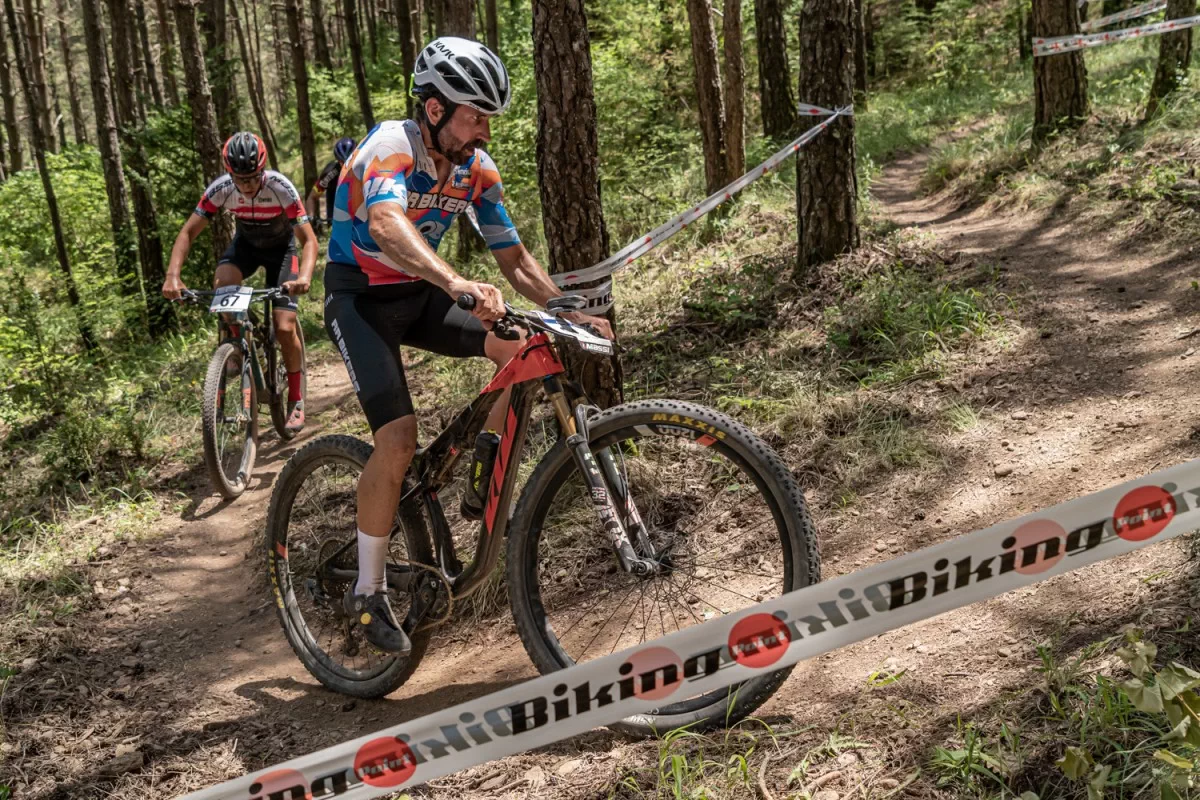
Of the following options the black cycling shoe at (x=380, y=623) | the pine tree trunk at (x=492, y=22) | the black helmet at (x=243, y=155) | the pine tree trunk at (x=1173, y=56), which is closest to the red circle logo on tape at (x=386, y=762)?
the black cycling shoe at (x=380, y=623)

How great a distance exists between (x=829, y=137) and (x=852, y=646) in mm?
4489

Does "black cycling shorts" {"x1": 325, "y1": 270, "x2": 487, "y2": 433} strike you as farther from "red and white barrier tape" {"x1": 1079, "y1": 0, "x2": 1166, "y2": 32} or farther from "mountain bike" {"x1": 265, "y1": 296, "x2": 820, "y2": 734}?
"red and white barrier tape" {"x1": 1079, "y1": 0, "x2": 1166, "y2": 32}

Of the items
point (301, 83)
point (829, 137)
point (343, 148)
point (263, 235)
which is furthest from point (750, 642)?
point (301, 83)

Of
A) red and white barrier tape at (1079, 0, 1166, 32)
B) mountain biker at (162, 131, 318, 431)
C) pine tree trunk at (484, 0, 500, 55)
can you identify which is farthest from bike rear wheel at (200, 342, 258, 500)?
pine tree trunk at (484, 0, 500, 55)

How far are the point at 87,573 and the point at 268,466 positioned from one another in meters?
1.93

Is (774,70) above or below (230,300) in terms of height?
above

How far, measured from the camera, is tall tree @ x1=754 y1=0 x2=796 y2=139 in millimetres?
14812

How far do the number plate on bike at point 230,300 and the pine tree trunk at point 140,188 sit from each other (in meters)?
7.51

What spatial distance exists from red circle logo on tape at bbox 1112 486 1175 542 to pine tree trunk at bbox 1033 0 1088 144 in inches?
334

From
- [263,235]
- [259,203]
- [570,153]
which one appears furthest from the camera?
[263,235]

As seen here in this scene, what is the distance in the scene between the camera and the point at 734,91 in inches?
421

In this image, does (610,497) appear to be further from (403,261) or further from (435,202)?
(435,202)

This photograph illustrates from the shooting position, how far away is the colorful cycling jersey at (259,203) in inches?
299

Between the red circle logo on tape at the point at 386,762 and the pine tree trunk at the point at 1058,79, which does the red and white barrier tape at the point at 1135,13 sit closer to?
the pine tree trunk at the point at 1058,79
